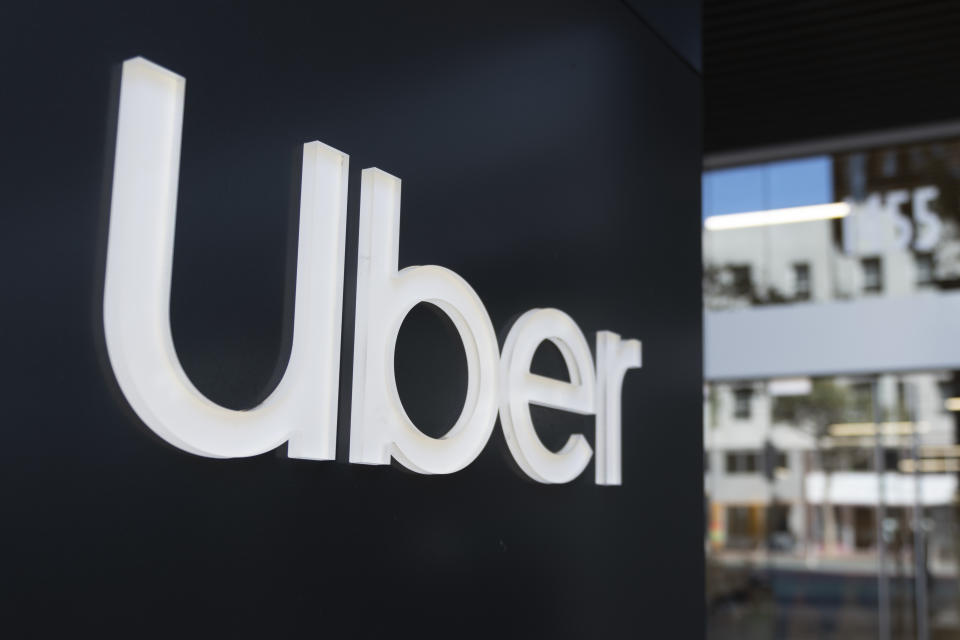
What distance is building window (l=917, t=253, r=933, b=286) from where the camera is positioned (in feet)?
33.7

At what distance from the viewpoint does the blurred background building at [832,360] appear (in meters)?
9.96

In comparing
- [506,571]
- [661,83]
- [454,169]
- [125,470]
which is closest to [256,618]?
[125,470]

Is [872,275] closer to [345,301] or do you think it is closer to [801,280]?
[801,280]

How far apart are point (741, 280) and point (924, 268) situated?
188 centimetres

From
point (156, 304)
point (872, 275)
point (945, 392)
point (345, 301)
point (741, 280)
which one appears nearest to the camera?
point (156, 304)

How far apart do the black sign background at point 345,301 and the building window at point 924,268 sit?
6.53m

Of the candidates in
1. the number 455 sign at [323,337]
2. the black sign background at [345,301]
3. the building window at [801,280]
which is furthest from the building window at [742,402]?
the number 455 sign at [323,337]

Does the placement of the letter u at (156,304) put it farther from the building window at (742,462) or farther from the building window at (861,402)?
the building window at (742,462)

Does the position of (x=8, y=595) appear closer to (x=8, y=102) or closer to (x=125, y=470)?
(x=125, y=470)

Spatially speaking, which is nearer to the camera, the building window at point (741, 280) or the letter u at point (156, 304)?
the letter u at point (156, 304)

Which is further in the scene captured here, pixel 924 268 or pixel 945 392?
pixel 924 268

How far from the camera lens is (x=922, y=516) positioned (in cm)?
1020

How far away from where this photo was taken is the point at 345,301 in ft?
8.80

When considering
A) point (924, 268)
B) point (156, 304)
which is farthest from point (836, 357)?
point (156, 304)
